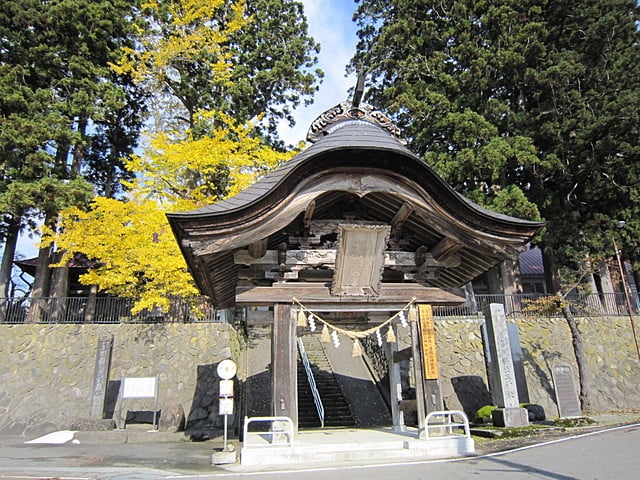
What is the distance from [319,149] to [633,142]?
18.4 metres

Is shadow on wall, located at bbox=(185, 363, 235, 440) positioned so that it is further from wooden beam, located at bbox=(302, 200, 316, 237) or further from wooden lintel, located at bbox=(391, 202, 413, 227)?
wooden lintel, located at bbox=(391, 202, 413, 227)

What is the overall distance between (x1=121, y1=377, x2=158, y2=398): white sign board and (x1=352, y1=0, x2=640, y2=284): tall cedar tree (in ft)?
48.7

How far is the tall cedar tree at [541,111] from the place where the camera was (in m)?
18.5

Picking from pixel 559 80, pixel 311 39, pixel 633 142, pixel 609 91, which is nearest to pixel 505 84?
pixel 559 80

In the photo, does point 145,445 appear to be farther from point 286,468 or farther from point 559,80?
point 559,80

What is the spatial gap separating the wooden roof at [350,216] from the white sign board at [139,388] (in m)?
7.50

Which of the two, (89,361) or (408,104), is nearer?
(89,361)

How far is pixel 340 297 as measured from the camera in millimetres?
7316

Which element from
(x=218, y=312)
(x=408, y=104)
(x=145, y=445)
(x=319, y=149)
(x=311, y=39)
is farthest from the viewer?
(x=311, y=39)

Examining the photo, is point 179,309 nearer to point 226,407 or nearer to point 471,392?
point 226,407

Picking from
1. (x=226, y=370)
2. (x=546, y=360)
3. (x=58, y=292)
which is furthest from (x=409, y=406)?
(x=58, y=292)

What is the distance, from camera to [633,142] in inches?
729

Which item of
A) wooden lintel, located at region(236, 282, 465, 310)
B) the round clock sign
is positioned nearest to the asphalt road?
the round clock sign

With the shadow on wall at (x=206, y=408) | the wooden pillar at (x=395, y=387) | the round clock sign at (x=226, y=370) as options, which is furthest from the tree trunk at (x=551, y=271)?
the round clock sign at (x=226, y=370)
